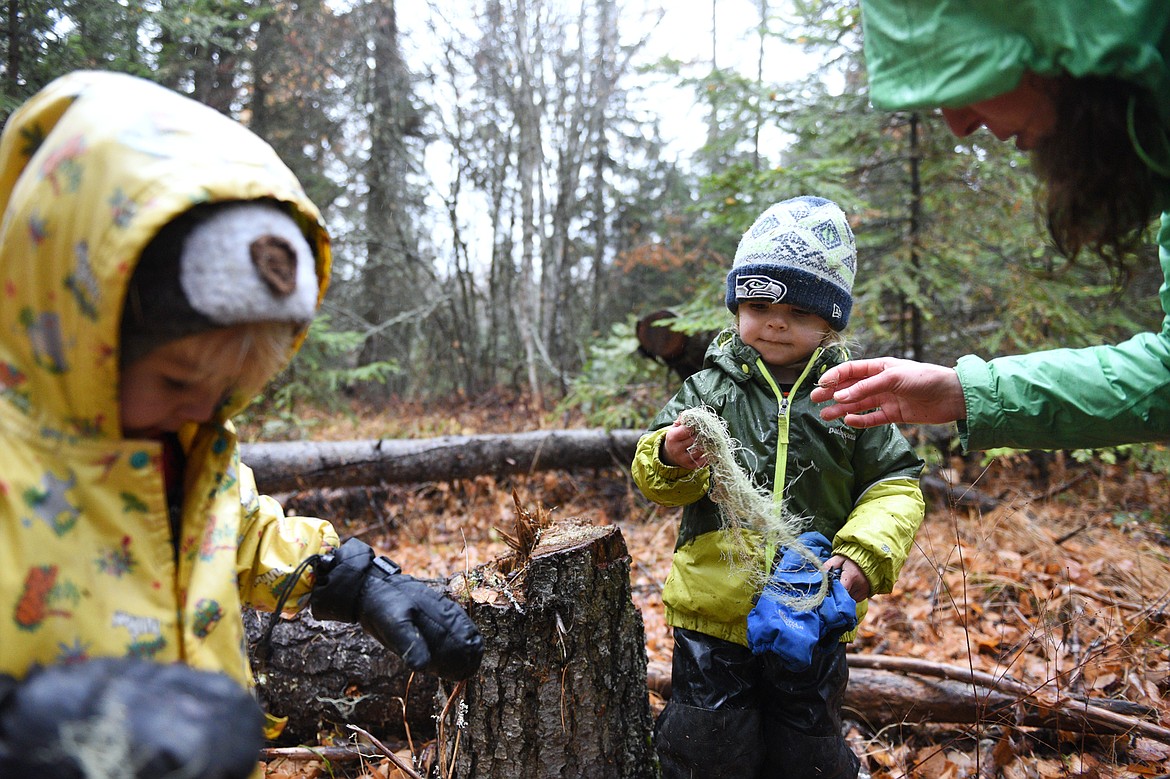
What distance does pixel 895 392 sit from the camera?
2119mm

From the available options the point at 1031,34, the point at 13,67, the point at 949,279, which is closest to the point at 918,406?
the point at 1031,34

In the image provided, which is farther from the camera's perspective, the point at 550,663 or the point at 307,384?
the point at 307,384

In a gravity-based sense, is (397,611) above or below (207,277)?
below

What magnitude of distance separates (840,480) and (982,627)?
2.42 m

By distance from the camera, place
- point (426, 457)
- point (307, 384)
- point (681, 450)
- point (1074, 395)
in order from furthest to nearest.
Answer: point (307, 384) → point (426, 457) → point (681, 450) → point (1074, 395)

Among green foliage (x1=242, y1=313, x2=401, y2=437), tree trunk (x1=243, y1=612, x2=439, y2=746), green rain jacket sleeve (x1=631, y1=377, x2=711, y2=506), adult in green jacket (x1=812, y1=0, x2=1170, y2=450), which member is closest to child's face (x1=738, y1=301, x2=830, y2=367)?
green rain jacket sleeve (x1=631, y1=377, x2=711, y2=506)

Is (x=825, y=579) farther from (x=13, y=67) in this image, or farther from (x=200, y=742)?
(x=13, y=67)

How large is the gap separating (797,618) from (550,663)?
0.95 metres

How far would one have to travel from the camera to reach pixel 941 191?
6477mm

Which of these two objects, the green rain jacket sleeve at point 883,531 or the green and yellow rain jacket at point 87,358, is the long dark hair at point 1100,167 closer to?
the green rain jacket sleeve at point 883,531

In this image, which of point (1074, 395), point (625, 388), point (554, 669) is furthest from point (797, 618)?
point (625, 388)

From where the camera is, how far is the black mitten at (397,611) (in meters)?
1.68

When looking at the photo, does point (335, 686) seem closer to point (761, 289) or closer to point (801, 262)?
point (761, 289)

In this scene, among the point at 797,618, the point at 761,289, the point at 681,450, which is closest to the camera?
the point at 797,618
